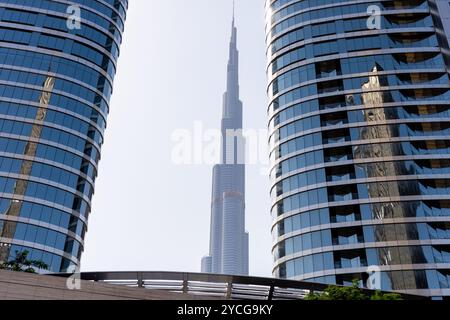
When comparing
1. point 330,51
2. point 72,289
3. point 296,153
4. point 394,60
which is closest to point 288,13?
point 330,51

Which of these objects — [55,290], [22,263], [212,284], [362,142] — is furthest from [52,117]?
[212,284]

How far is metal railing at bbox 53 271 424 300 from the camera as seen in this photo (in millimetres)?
31094

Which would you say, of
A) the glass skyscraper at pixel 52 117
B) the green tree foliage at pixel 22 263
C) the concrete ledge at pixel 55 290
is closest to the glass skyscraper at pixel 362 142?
the glass skyscraper at pixel 52 117

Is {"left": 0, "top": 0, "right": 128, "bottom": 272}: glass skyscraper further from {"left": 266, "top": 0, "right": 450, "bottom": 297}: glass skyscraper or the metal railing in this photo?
the metal railing

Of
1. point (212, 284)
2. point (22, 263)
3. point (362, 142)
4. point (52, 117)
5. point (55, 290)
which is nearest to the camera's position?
point (55, 290)

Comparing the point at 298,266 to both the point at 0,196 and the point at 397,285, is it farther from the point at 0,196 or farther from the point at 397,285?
the point at 0,196

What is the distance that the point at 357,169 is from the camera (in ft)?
209

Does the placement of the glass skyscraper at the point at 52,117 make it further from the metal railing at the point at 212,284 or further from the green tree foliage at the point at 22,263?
the metal railing at the point at 212,284

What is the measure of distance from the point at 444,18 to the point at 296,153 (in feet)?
78.5

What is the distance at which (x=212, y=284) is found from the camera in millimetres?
32344

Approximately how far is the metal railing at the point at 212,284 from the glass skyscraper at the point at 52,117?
31.7m

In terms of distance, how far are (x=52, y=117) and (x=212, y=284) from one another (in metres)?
43.7

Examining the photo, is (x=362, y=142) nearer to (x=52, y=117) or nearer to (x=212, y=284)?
(x=212, y=284)

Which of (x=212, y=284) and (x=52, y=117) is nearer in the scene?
(x=212, y=284)
